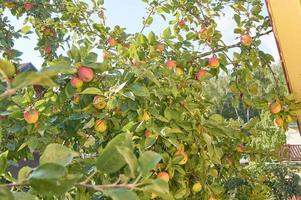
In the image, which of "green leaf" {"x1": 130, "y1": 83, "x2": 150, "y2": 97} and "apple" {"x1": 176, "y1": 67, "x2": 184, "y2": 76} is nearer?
"green leaf" {"x1": 130, "y1": 83, "x2": 150, "y2": 97}

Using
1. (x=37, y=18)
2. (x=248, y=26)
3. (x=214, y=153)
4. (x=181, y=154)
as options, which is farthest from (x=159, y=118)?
(x=37, y=18)

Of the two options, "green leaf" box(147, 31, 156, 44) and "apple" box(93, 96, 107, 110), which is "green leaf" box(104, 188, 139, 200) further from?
"green leaf" box(147, 31, 156, 44)

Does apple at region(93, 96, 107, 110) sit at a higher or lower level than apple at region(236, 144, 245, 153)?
higher

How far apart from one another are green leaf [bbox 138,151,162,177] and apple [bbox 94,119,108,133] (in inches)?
41.6

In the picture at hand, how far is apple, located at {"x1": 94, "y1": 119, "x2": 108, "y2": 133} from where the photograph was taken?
165cm

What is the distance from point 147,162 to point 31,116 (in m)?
1.08

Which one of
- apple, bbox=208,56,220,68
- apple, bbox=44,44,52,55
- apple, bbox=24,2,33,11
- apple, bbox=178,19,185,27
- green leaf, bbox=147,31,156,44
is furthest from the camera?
apple, bbox=24,2,33,11

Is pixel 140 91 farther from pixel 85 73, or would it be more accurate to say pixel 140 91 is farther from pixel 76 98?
pixel 76 98

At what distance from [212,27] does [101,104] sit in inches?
38.2

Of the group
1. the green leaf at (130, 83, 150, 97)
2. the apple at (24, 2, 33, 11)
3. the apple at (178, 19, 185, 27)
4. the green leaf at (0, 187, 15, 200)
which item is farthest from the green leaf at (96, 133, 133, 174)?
the apple at (24, 2, 33, 11)

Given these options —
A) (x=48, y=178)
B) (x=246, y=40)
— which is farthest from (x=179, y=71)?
(x=48, y=178)

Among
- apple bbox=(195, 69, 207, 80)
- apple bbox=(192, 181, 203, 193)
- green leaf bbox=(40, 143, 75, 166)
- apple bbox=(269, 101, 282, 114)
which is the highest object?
apple bbox=(195, 69, 207, 80)

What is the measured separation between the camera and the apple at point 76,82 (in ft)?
5.09

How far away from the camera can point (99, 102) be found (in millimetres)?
1620
